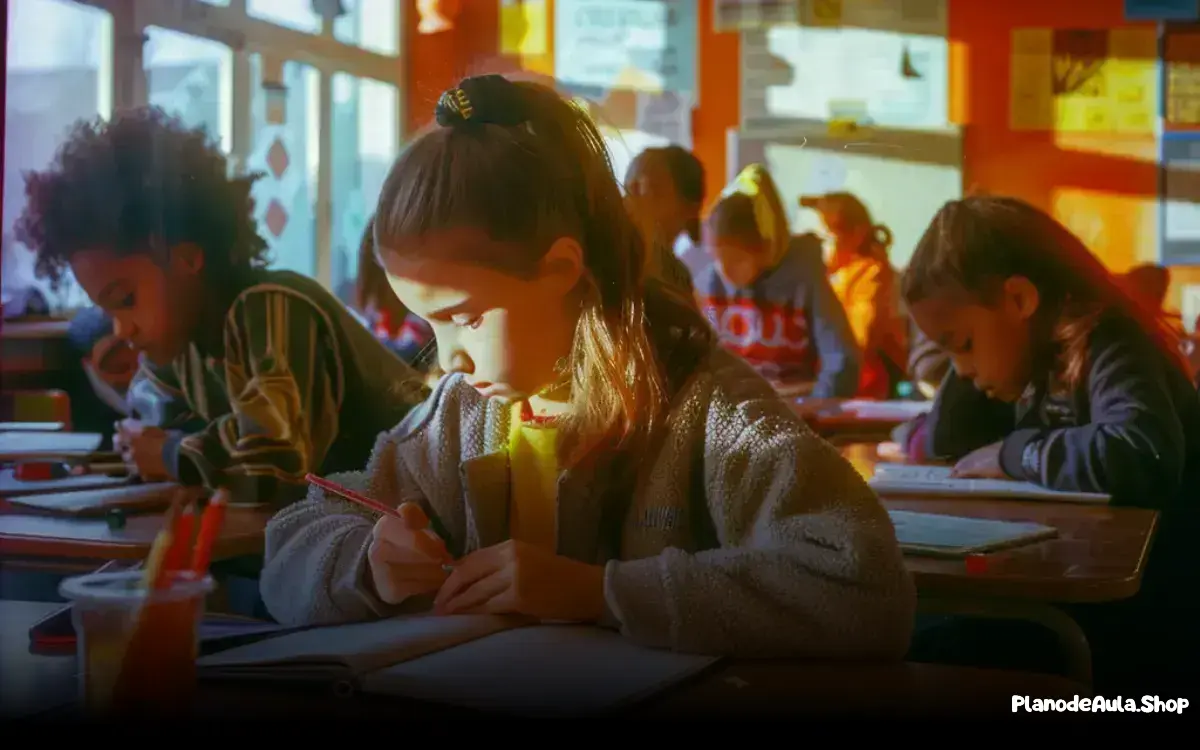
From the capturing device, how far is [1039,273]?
5.24 feet

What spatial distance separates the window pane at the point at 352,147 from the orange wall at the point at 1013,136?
0.46ft

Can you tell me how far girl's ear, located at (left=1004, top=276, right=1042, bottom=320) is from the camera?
158 centimetres

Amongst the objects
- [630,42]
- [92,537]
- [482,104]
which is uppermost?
[630,42]

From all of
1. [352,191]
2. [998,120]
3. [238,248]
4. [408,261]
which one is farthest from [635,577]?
[998,120]

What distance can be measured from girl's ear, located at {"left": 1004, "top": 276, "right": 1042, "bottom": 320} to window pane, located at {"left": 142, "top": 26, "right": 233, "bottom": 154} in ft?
3.15

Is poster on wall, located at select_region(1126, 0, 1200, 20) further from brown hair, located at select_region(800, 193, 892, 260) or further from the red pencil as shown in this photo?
brown hair, located at select_region(800, 193, 892, 260)

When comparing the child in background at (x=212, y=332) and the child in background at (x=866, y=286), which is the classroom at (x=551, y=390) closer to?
the child in background at (x=212, y=332)

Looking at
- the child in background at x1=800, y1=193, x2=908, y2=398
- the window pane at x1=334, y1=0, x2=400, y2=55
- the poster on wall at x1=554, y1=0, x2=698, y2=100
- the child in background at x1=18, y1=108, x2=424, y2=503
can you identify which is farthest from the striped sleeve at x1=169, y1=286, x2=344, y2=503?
the poster on wall at x1=554, y1=0, x2=698, y2=100

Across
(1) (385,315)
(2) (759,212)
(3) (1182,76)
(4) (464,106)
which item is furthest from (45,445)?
(2) (759,212)

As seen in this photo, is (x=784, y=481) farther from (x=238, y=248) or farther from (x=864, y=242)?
(x=864, y=242)

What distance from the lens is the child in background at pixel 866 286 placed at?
2.88 meters

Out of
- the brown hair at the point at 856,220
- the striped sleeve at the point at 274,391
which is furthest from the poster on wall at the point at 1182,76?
the striped sleeve at the point at 274,391

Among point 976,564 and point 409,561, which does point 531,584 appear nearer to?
point 409,561

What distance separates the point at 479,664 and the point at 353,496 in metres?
0.20
